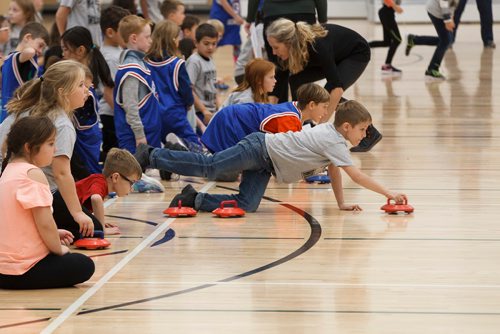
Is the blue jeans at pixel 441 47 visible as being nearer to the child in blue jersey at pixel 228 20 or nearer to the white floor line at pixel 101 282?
the child in blue jersey at pixel 228 20

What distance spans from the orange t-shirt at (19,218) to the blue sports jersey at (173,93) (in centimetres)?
312

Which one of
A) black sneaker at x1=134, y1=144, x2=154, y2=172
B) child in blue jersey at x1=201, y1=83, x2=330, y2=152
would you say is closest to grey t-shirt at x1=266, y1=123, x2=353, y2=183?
child in blue jersey at x1=201, y1=83, x2=330, y2=152

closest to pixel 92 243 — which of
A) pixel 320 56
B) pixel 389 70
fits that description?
pixel 320 56

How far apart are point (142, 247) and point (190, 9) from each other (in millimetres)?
17058

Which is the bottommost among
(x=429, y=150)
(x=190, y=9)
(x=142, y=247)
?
(x=190, y=9)

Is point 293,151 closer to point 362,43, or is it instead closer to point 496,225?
point 496,225

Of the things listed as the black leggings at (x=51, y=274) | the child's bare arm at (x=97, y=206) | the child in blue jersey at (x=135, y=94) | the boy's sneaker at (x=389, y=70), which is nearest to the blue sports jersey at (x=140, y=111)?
the child in blue jersey at (x=135, y=94)

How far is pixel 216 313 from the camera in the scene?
3.92m

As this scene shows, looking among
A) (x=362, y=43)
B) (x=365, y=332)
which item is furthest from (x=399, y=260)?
(x=362, y=43)

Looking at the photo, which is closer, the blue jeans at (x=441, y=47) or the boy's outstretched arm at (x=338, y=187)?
the boy's outstretched arm at (x=338, y=187)

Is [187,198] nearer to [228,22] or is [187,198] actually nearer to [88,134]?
[88,134]

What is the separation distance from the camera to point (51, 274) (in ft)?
13.8

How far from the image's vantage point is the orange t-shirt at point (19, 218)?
4.11 metres

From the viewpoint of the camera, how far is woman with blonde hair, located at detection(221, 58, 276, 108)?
6684 millimetres
